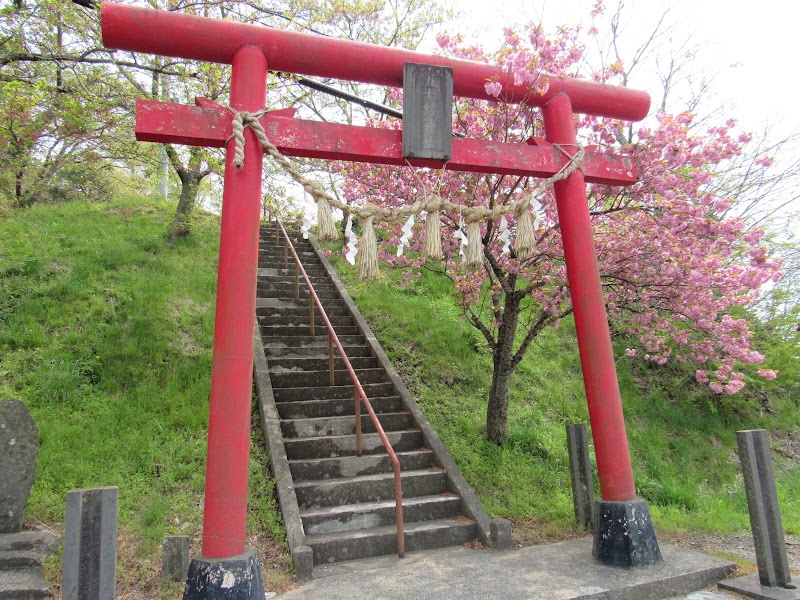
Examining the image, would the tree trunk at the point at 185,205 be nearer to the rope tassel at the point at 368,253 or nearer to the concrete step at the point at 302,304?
the concrete step at the point at 302,304

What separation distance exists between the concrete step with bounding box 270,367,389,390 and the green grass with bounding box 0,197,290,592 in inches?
32.5

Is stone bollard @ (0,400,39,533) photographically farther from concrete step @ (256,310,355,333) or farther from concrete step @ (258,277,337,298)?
concrete step @ (258,277,337,298)

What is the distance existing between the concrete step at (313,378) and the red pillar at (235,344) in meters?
3.06

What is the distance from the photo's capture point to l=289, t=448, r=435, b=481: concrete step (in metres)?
5.27

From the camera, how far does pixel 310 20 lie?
799cm

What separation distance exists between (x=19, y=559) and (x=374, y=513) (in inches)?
106

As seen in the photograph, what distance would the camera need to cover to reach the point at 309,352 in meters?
7.31

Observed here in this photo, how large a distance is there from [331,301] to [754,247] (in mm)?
5853

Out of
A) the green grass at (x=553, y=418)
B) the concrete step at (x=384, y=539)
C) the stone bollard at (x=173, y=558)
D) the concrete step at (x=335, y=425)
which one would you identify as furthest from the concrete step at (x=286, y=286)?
the stone bollard at (x=173, y=558)

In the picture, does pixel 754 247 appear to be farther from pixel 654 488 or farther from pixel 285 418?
pixel 285 418

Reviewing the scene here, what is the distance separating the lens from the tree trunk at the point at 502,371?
20.2 feet

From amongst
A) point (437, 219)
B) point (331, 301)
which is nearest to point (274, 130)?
point (437, 219)

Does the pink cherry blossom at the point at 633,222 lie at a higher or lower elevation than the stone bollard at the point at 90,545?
higher

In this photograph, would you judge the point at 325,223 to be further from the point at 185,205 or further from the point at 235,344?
the point at 185,205
